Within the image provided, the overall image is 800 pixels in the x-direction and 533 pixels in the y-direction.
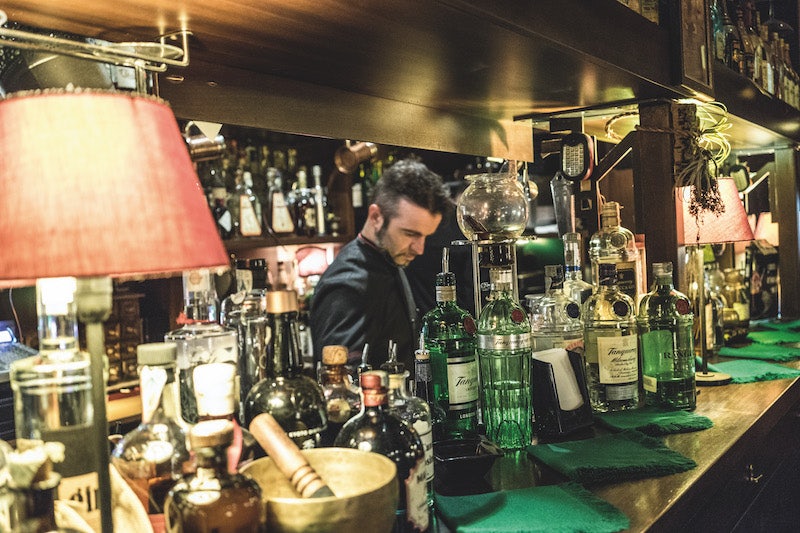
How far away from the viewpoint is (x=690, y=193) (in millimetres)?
2338

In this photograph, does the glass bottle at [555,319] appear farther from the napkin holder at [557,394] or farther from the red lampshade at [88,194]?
the red lampshade at [88,194]

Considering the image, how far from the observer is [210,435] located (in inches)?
30.1

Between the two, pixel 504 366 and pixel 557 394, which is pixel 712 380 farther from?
pixel 504 366

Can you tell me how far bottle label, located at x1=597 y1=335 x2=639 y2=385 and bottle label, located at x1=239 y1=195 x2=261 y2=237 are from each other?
77.4 inches

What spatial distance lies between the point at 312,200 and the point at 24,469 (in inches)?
120

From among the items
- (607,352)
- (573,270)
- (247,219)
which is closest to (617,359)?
(607,352)

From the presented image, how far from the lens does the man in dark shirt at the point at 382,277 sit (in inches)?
103

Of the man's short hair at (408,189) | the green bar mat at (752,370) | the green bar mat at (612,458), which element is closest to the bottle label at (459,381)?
the green bar mat at (612,458)

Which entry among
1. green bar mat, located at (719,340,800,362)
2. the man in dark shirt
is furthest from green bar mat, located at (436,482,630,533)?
green bar mat, located at (719,340,800,362)

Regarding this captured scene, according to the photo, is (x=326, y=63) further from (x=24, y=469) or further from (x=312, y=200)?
(x=312, y=200)

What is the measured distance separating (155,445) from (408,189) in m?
2.16

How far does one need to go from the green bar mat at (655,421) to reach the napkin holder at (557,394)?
0.09 m

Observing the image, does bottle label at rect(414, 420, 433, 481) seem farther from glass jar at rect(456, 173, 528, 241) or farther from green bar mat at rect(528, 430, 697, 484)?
glass jar at rect(456, 173, 528, 241)

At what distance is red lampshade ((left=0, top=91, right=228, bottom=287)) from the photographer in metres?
0.62
